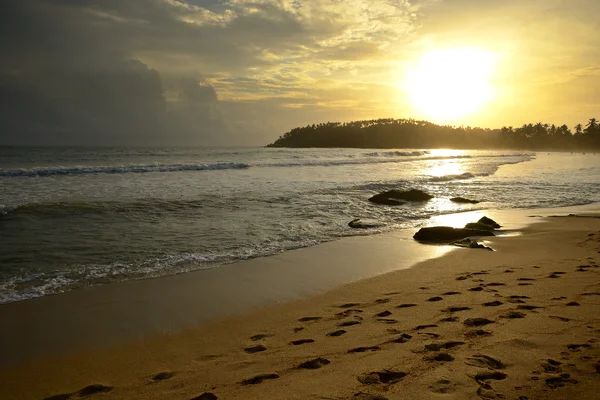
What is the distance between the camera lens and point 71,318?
4863mm

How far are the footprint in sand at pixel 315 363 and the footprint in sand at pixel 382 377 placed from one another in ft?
1.36

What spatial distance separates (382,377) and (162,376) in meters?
1.88

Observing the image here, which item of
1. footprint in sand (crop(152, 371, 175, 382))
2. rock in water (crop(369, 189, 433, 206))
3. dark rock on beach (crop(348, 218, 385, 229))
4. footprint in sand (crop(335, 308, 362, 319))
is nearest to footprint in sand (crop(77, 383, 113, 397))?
footprint in sand (crop(152, 371, 175, 382))

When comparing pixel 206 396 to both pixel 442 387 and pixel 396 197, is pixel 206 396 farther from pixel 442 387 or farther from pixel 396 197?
pixel 396 197

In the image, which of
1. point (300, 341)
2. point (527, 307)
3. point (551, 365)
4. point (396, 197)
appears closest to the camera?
point (551, 365)

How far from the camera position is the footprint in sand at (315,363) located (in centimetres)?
330

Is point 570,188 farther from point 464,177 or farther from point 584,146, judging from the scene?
point 584,146

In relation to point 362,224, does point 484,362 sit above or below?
above

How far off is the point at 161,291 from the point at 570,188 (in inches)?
887

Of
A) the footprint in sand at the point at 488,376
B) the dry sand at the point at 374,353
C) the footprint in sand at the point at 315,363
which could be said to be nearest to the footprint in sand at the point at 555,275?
the dry sand at the point at 374,353

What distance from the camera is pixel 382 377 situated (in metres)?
2.98

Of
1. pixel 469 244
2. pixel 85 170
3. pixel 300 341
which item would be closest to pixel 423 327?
pixel 300 341

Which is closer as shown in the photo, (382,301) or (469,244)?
(382,301)

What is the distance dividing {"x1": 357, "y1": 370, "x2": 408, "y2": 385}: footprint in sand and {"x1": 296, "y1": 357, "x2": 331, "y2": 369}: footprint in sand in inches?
16.3
